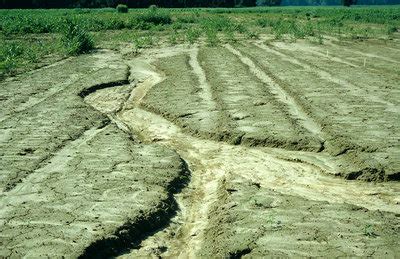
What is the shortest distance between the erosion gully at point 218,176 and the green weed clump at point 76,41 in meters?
7.80

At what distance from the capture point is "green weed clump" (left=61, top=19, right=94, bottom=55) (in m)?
15.3

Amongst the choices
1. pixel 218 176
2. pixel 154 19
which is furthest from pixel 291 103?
pixel 154 19

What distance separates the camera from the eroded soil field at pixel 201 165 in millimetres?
3793

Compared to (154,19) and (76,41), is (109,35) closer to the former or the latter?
(76,41)

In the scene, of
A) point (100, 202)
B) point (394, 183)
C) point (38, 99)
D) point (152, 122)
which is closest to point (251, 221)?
point (100, 202)

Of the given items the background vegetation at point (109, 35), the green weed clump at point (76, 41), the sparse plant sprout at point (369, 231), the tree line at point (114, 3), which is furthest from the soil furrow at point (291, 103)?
the tree line at point (114, 3)

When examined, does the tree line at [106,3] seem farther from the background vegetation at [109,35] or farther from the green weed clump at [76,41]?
the green weed clump at [76,41]

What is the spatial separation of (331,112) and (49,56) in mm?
10299

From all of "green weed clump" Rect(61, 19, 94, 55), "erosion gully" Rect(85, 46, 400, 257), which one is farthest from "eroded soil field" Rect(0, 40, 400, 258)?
"green weed clump" Rect(61, 19, 94, 55)

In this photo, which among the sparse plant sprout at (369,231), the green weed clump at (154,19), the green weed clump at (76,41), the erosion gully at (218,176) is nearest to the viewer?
the sparse plant sprout at (369,231)

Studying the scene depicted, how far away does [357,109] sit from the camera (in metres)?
7.51

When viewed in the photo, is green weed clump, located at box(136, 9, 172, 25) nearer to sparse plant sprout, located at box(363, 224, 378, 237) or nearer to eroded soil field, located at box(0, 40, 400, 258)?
eroded soil field, located at box(0, 40, 400, 258)

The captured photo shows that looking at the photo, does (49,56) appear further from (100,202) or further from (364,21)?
(364,21)

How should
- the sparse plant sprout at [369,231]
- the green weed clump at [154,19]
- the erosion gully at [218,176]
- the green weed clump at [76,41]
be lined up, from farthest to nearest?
the green weed clump at [154,19] → the green weed clump at [76,41] → the erosion gully at [218,176] → the sparse plant sprout at [369,231]
